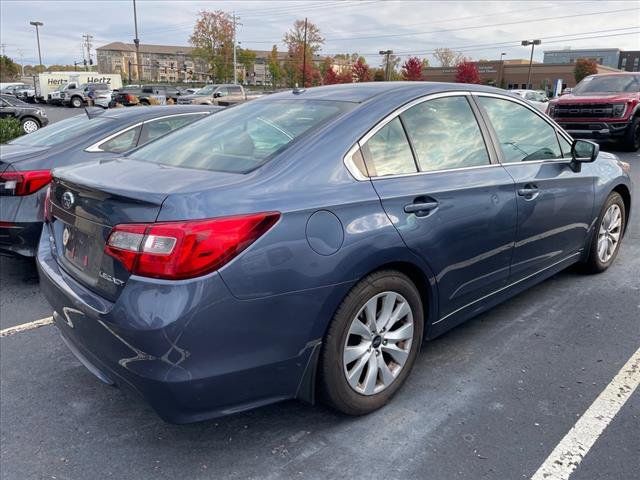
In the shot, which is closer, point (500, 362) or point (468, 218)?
point (468, 218)

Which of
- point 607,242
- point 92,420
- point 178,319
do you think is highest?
point 178,319

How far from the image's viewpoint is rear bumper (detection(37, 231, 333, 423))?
2.10m

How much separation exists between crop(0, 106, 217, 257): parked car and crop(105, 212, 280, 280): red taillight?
278 centimetres

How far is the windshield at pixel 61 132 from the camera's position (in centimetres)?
517

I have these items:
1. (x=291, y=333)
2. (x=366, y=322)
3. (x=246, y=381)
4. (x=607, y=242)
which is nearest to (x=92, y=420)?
(x=246, y=381)

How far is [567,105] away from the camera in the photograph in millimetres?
12664

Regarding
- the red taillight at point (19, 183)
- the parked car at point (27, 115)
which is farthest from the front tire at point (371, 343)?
the parked car at point (27, 115)

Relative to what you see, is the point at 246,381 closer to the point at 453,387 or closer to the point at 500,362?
the point at 453,387

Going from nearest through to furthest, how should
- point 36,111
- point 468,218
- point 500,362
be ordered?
point 468,218 → point 500,362 → point 36,111

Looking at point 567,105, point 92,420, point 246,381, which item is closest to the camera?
point 246,381

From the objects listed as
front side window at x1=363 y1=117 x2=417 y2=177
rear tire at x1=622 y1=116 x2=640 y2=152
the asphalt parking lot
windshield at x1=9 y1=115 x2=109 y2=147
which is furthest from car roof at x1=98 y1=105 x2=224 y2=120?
rear tire at x1=622 y1=116 x2=640 y2=152

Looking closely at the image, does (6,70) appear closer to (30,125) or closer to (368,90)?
(30,125)

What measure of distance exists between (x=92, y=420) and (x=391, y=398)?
5.08 feet

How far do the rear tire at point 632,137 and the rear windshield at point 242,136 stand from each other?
11.6 m
